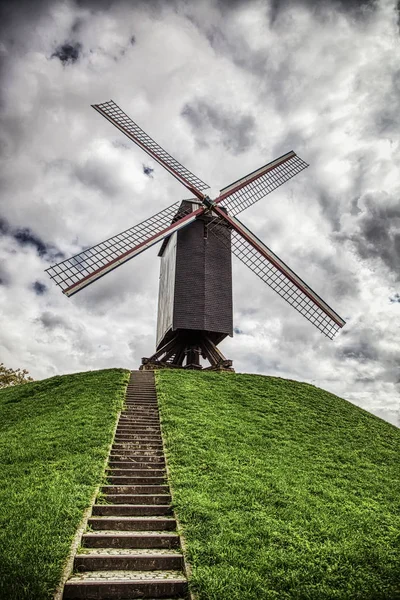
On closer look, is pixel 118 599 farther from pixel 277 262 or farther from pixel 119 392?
pixel 277 262

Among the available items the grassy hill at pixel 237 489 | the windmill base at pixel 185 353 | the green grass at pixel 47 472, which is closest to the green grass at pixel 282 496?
the grassy hill at pixel 237 489

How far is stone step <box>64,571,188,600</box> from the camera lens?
5.08 metres

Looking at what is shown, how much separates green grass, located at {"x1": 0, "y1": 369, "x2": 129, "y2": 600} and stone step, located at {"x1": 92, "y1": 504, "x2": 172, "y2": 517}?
29cm

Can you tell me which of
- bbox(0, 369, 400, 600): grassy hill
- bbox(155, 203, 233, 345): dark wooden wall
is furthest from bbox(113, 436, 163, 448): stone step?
bbox(155, 203, 233, 345): dark wooden wall

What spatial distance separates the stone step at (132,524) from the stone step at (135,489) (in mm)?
1335

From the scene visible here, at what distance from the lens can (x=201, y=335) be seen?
2372 centimetres

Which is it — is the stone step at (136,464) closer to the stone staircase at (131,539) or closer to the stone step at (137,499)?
the stone staircase at (131,539)

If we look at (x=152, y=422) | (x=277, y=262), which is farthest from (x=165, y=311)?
→ (x=152, y=422)

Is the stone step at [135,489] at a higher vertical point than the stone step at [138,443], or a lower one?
lower

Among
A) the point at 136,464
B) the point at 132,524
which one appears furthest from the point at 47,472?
the point at 132,524

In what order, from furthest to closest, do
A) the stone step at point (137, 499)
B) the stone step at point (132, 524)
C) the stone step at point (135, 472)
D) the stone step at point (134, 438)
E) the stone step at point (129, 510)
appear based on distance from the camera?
the stone step at point (134, 438) → the stone step at point (135, 472) → the stone step at point (137, 499) → the stone step at point (129, 510) → the stone step at point (132, 524)

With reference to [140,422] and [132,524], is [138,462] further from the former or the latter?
[140,422]

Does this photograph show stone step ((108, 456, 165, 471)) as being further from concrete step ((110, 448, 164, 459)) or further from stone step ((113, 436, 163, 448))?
stone step ((113, 436, 163, 448))

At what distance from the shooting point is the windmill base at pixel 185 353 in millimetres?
23344
